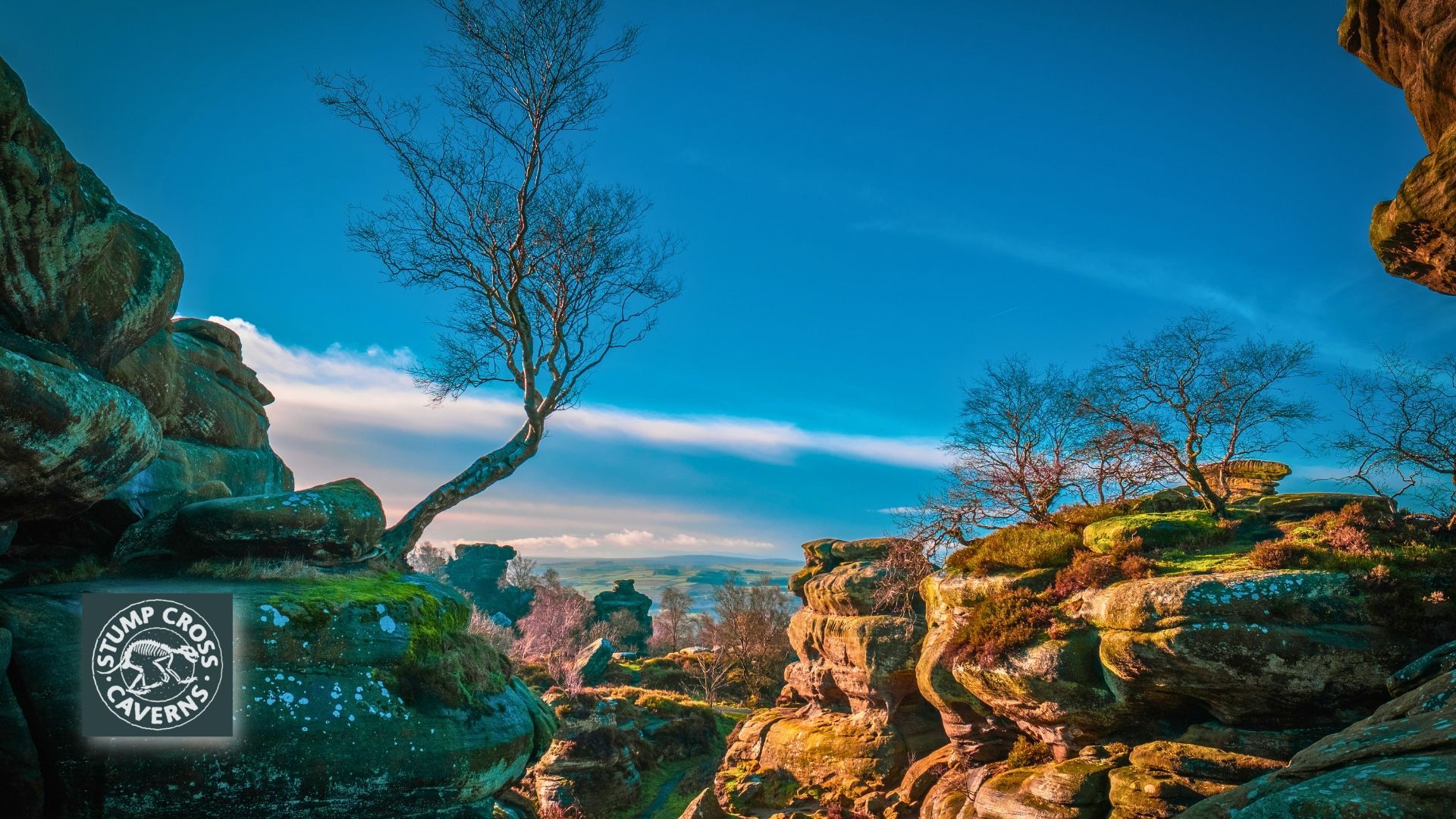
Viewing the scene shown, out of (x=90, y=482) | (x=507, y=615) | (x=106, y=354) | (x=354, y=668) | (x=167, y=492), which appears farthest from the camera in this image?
(x=507, y=615)

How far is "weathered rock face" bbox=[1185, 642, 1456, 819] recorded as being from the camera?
5.77 metres

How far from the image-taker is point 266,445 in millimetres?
17547

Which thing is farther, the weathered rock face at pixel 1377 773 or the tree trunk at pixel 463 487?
the tree trunk at pixel 463 487

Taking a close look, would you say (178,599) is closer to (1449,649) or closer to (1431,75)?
(1449,649)

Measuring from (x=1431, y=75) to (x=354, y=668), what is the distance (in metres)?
18.9

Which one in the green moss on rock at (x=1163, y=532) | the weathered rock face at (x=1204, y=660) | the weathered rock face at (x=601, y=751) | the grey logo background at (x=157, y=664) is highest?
the green moss on rock at (x=1163, y=532)

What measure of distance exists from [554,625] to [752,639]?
90.4 feet

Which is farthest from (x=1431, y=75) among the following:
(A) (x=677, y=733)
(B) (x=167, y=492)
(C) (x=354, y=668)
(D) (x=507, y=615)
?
(D) (x=507, y=615)

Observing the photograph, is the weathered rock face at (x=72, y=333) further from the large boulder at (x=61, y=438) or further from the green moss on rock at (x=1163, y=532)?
the green moss on rock at (x=1163, y=532)

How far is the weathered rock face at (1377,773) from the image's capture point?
18.9 feet

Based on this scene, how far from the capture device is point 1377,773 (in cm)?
626

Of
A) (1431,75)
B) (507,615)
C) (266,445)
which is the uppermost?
(1431,75)

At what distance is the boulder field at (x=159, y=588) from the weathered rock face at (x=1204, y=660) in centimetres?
1181

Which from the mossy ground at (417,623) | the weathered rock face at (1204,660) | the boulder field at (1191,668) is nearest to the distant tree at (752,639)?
the boulder field at (1191,668)
